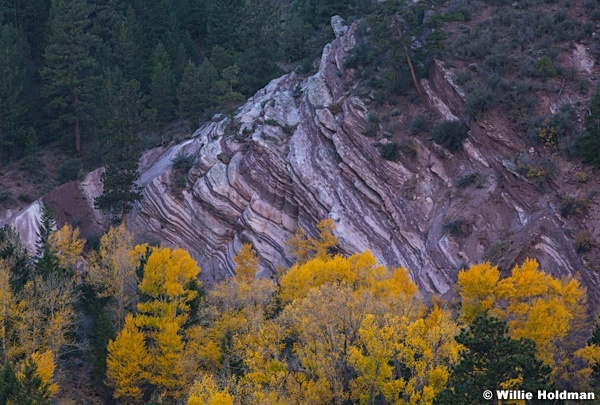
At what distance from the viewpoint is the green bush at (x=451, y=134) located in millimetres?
44656

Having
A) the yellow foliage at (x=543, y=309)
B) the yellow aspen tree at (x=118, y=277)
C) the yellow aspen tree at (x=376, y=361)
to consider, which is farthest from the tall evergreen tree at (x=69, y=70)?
the yellow aspen tree at (x=376, y=361)

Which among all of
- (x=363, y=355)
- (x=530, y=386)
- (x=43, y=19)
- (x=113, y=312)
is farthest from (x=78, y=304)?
(x=43, y=19)

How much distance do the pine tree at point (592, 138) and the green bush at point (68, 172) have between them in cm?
3504

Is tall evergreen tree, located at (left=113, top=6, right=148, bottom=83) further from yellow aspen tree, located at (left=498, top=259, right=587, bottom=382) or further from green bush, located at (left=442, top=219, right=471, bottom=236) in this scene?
yellow aspen tree, located at (left=498, top=259, right=587, bottom=382)

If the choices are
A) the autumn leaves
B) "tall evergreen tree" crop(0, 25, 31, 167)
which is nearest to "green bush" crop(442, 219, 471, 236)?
the autumn leaves

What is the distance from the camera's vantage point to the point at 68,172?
59.7 m

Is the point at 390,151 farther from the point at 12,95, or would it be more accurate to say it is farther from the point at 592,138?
the point at 12,95

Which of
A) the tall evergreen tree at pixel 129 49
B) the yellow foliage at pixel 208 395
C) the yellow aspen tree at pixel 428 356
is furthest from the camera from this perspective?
the tall evergreen tree at pixel 129 49

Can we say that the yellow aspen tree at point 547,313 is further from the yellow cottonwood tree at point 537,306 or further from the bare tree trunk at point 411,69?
the bare tree trunk at point 411,69

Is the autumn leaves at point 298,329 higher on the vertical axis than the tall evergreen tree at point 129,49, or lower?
lower

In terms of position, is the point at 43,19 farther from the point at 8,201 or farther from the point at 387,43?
the point at 387,43

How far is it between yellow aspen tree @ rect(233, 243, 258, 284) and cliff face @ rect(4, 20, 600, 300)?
4.73 ft

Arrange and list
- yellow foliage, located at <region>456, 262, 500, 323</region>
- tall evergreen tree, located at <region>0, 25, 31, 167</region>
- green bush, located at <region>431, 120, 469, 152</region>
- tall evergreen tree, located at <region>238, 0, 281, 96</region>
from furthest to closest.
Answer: tall evergreen tree, located at <region>238, 0, 281, 96</region> < tall evergreen tree, located at <region>0, 25, 31, 167</region> < green bush, located at <region>431, 120, 469, 152</region> < yellow foliage, located at <region>456, 262, 500, 323</region>

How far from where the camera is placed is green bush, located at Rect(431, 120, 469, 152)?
4466 centimetres
